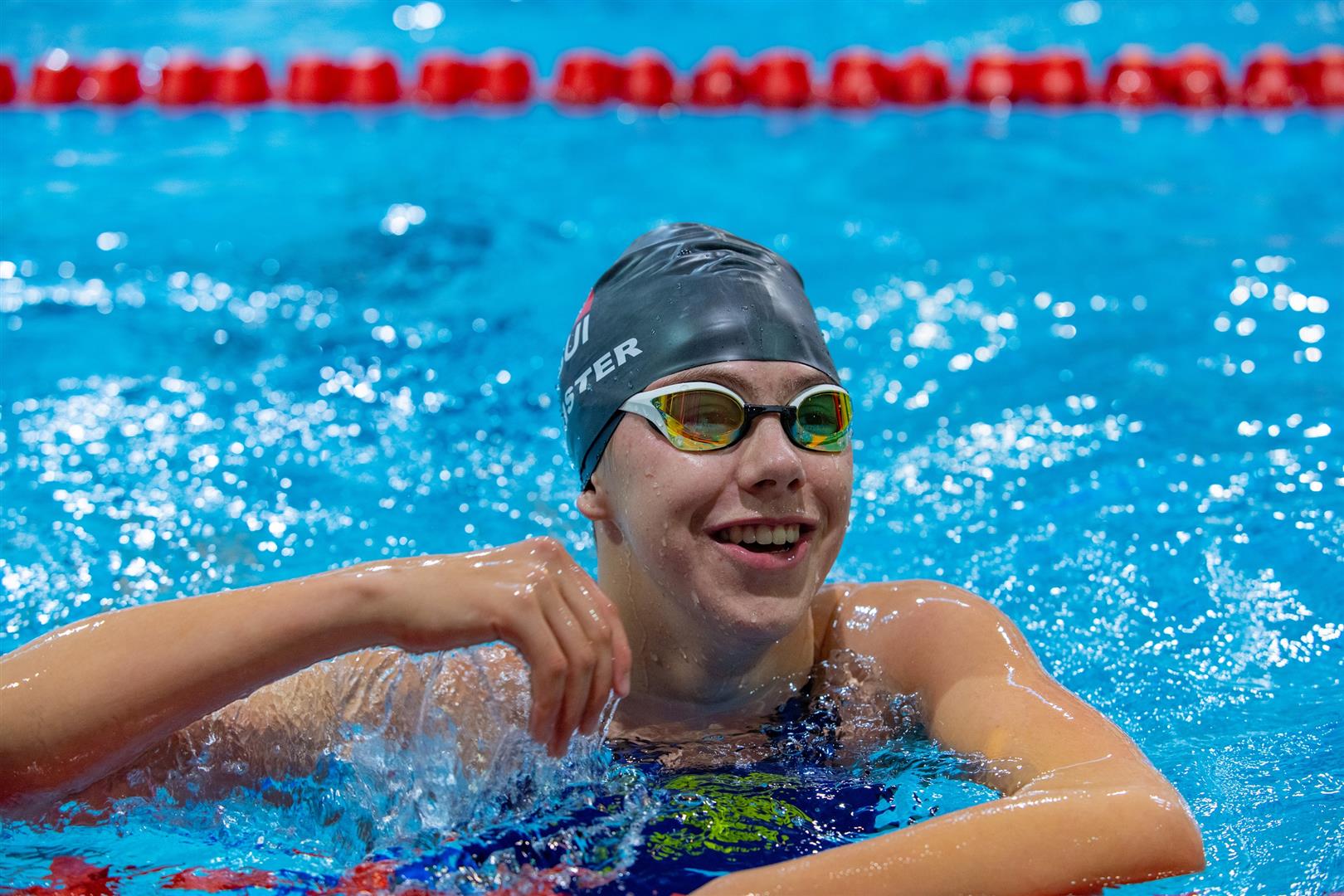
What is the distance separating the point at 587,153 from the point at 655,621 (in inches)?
152

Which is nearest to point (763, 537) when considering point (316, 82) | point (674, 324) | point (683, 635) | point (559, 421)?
point (683, 635)

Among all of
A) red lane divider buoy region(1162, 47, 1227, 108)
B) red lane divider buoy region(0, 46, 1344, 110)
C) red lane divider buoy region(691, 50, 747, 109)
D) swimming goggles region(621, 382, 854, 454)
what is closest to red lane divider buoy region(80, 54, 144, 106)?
red lane divider buoy region(0, 46, 1344, 110)

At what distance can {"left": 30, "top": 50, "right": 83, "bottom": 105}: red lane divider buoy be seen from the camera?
21.1 feet

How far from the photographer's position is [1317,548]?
132 inches

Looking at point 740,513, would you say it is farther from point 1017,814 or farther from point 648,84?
point 648,84

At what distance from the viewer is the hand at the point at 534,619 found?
1.80m

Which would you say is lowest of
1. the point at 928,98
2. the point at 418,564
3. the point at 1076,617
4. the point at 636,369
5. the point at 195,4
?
the point at 1076,617

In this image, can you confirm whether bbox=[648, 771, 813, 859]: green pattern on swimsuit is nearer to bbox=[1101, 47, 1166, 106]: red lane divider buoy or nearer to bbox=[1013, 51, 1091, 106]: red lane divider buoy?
bbox=[1013, 51, 1091, 106]: red lane divider buoy

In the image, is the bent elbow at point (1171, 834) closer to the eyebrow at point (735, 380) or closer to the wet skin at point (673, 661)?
the wet skin at point (673, 661)

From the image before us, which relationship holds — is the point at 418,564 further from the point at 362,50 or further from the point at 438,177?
the point at 362,50

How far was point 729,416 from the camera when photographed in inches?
86.3

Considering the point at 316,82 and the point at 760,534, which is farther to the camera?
the point at 316,82

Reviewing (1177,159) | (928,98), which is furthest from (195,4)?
(1177,159)

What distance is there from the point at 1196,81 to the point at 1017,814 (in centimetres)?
523
